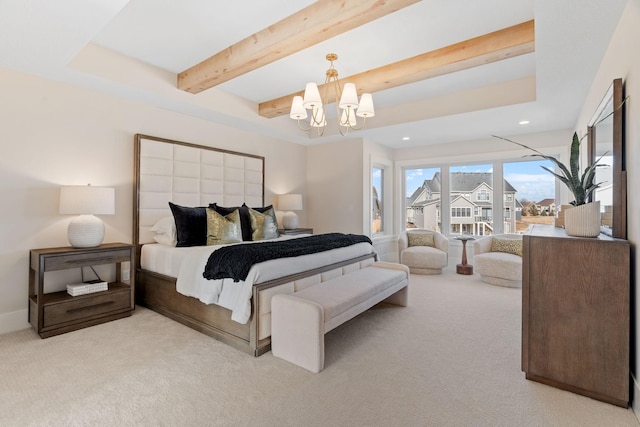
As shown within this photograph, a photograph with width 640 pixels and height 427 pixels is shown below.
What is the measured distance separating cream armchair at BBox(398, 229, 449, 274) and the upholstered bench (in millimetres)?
2488

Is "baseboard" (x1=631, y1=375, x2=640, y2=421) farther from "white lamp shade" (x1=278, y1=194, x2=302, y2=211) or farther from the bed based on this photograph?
"white lamp shade" (x1=278, y1=194, x2=302, y2=211)

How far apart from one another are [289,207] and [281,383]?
11.2ft

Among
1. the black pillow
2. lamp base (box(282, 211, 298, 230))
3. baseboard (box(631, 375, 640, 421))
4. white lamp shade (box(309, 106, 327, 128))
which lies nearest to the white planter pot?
baseboard (box(631, 375, 640, 421))

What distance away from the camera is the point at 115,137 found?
346cm

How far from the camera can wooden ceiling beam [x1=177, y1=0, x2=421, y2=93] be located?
203 centimetres

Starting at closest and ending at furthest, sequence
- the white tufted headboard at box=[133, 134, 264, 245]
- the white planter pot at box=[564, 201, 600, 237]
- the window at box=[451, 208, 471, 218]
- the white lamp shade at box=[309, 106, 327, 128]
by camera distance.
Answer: the white planter pot at box=[564, 201, 600, 237] → the white lamp shade at box=[309, 106, 327, 128] → the white tufted headboard at box=[133, 134, 264, 245] → the window at box=[451, 208, 471, 218]

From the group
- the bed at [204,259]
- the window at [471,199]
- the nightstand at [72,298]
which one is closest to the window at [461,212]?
the window at [471,199]

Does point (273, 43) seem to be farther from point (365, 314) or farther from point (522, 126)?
point (522, 126)

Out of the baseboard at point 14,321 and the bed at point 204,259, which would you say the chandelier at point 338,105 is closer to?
the bed at point 204,259

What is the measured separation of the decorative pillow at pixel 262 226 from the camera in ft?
12.8

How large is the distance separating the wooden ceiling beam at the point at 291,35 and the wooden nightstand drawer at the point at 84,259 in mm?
1948

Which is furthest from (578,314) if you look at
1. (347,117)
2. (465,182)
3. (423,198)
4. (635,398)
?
(423,198)

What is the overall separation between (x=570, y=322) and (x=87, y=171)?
4.34 meters

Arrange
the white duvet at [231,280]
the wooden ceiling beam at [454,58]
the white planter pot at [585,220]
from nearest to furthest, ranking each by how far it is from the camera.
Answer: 1. the white planter pot at [585,220]
2. the white duvet at [231,280]
3. the wooden ceiling beam at [454,58]
